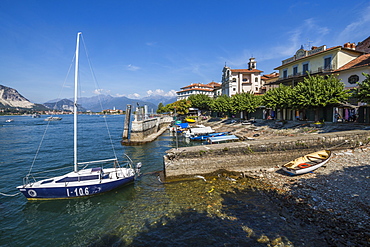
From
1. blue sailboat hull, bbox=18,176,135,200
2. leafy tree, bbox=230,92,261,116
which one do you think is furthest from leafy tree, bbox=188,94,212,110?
blue sailboat hull, bbox=18,176,135,200

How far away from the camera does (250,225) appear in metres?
8.80

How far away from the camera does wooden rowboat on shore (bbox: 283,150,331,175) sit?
529 inches

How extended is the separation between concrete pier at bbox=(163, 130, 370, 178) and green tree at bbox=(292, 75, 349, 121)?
7563 mm

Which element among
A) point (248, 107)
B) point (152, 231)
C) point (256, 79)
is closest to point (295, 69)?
point (248, 107)

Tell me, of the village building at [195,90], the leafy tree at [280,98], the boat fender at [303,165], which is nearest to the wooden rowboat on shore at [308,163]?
the boat fender at [303,165]

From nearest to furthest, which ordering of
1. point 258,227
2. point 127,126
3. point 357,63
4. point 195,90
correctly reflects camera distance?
point 258,227
point 357,63
point 127,126
point 195,90

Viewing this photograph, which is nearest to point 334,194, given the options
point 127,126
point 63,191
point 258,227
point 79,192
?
point 258,227

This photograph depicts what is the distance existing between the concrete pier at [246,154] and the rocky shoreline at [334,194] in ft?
2.81

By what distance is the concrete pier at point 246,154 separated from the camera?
14.8 metres

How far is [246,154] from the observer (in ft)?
51.7

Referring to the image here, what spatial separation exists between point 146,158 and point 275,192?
15.1 metres

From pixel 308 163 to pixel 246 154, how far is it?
4952 millimetres

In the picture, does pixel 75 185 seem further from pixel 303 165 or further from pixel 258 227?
pixel 303 165

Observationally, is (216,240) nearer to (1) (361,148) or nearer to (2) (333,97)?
(1) (361,148)
